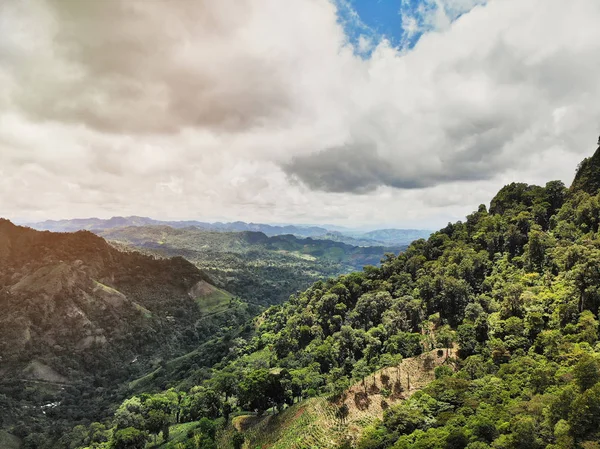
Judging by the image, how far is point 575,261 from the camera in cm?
7300

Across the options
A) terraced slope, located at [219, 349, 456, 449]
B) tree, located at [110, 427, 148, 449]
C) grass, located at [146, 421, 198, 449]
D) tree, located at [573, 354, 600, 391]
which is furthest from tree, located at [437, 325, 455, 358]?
tree, located at [110, 427, 148, 449]

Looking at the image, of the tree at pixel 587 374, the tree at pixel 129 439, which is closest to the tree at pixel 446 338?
the tree at pixel 587 374

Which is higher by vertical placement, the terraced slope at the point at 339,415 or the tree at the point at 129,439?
the terraced slope at the point at 339,415

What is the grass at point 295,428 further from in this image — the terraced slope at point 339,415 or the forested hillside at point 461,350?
the forested hillside at point 461,350

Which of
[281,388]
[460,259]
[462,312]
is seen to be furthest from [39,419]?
[460,259]

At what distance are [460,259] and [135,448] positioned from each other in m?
105

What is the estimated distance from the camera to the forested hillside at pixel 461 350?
43531 millimetres

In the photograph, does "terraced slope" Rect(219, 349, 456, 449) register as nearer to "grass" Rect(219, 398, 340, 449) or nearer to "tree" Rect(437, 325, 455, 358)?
"grass" Rect(219, 398, 340, 449)

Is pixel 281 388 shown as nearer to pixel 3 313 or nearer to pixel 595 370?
pixel 595 370

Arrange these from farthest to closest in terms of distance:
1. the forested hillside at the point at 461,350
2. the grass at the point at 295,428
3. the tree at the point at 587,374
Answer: the grass at the point at 295,428, the forested hillside at the point at 461,350, the tree at the point at 587,374

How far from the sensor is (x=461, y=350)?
7269cm

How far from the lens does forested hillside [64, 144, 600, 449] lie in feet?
143

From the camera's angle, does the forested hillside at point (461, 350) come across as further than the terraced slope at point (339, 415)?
No

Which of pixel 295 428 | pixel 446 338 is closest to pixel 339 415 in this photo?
pixel 295 428
